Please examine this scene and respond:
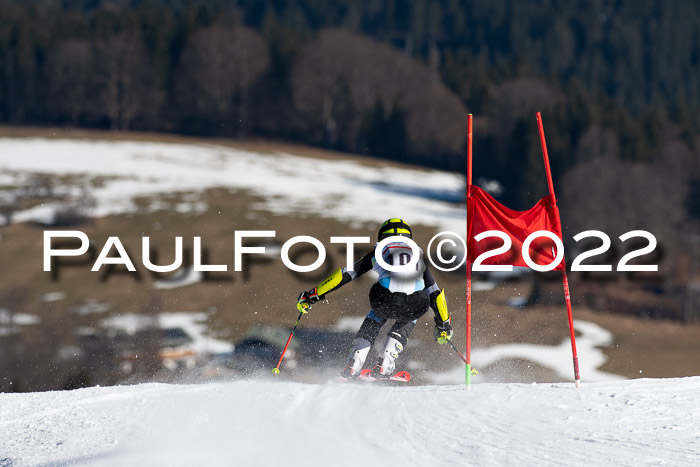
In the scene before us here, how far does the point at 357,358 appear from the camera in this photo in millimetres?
9570

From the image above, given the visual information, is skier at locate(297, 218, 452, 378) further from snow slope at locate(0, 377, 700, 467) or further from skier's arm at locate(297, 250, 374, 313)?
snow slope at locate(0, 377, 700, 467)

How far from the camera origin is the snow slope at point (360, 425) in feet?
21.3

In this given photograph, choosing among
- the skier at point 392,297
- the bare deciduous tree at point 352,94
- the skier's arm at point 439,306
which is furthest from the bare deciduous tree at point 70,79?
the skier's arm at point 439,306

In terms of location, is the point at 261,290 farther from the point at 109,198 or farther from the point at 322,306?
the point at 109,198

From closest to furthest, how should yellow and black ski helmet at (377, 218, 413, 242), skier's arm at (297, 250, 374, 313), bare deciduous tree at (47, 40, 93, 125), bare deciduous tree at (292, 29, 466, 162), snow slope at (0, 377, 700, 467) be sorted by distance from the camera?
snow slope at (0, 377, 700, 467) → yellow and black ski helmet at (377, 218, 413, 242) → skier's arm at (297, 250, 374, 313) → bare deciduous tree at (292, 29, 466, 162) → bare deciduous tree at (47, 40, 93, 125)

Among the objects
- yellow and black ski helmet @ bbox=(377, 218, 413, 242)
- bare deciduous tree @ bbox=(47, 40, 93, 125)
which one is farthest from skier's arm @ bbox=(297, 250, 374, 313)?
bare deciduous tree @ bbox=(47, 40, 93, 125)

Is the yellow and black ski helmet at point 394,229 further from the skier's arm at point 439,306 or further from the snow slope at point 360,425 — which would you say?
the snow slope at point 360,425

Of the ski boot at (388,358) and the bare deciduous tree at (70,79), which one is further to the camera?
the bare deciduous tree at (70,79)

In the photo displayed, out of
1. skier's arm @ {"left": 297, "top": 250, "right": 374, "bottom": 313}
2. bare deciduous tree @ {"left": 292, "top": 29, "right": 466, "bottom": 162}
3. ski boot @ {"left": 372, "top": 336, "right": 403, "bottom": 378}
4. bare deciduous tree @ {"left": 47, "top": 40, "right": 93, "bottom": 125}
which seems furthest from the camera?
bare deciduous tree @ {"left": 47, "top": 40, "right": 93, "bottom": 125}

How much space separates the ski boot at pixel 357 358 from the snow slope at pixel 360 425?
1.34 ft

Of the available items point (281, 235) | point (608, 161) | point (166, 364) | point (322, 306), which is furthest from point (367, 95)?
point (166, 364)

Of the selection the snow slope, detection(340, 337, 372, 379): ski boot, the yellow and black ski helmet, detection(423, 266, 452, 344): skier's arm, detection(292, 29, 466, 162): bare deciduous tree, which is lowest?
the snow slope

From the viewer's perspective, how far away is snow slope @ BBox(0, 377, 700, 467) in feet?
21.3

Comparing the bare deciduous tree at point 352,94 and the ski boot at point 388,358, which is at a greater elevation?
the bare deciduous tree at point 352,94
